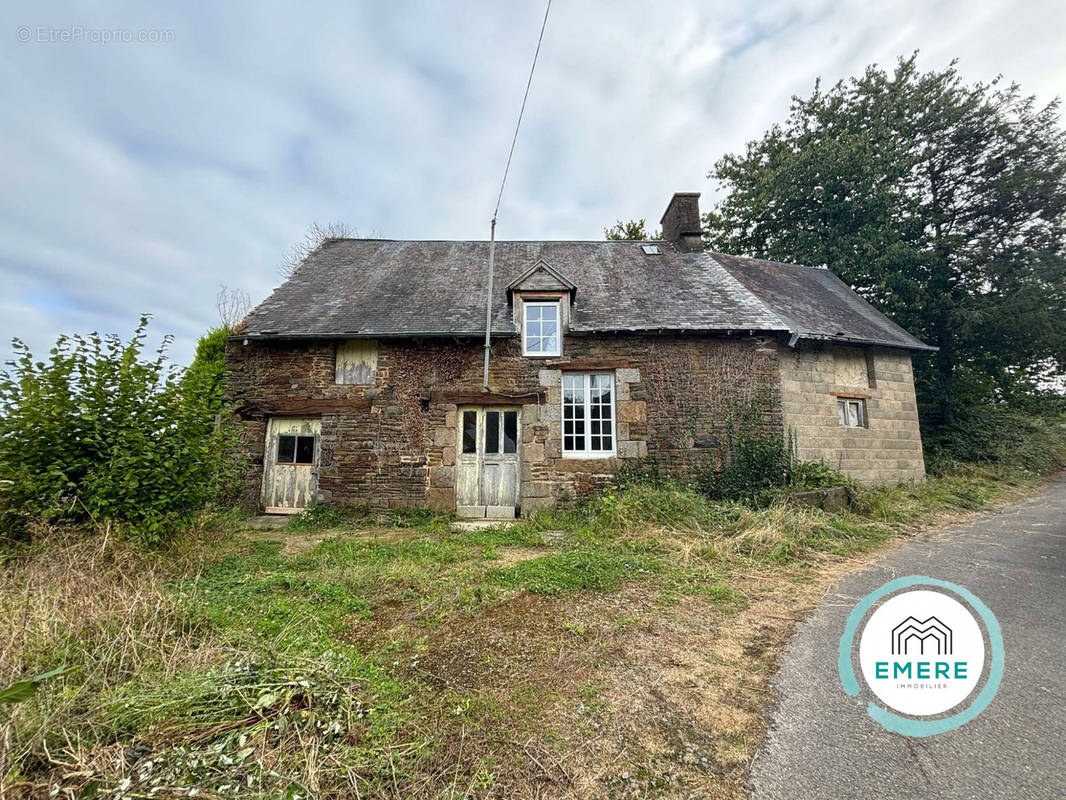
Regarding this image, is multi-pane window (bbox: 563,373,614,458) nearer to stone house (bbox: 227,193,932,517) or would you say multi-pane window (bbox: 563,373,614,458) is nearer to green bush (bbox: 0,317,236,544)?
stone house (bbox: 227,193,932,517)

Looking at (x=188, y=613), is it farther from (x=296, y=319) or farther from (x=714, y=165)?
(x=714, y=165)

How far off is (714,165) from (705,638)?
69.5 ft

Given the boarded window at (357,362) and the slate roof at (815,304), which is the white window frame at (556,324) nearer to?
the boarded window at (357,362)

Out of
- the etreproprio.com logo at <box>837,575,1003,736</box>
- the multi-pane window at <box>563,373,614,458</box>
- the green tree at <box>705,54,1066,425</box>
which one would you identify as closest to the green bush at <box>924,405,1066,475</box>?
the green tree at <box>705,54,1066,425</box>

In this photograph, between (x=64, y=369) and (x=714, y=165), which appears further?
→ (x=714, y=165)

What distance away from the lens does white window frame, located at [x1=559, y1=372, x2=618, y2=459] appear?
883 centimetres

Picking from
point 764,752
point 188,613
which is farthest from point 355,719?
point 764,752

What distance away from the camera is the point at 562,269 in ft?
38.0

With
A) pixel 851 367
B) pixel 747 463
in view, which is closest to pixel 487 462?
pixel 747 463

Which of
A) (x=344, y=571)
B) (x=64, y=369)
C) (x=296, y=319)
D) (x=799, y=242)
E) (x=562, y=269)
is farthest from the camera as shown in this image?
(x=799, y=242)

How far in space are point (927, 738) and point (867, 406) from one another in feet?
33.0

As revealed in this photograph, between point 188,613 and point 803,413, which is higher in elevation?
point 803,413

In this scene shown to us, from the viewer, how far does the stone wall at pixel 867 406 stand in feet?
30.6

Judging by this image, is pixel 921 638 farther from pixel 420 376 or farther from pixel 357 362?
pixel 357 362
